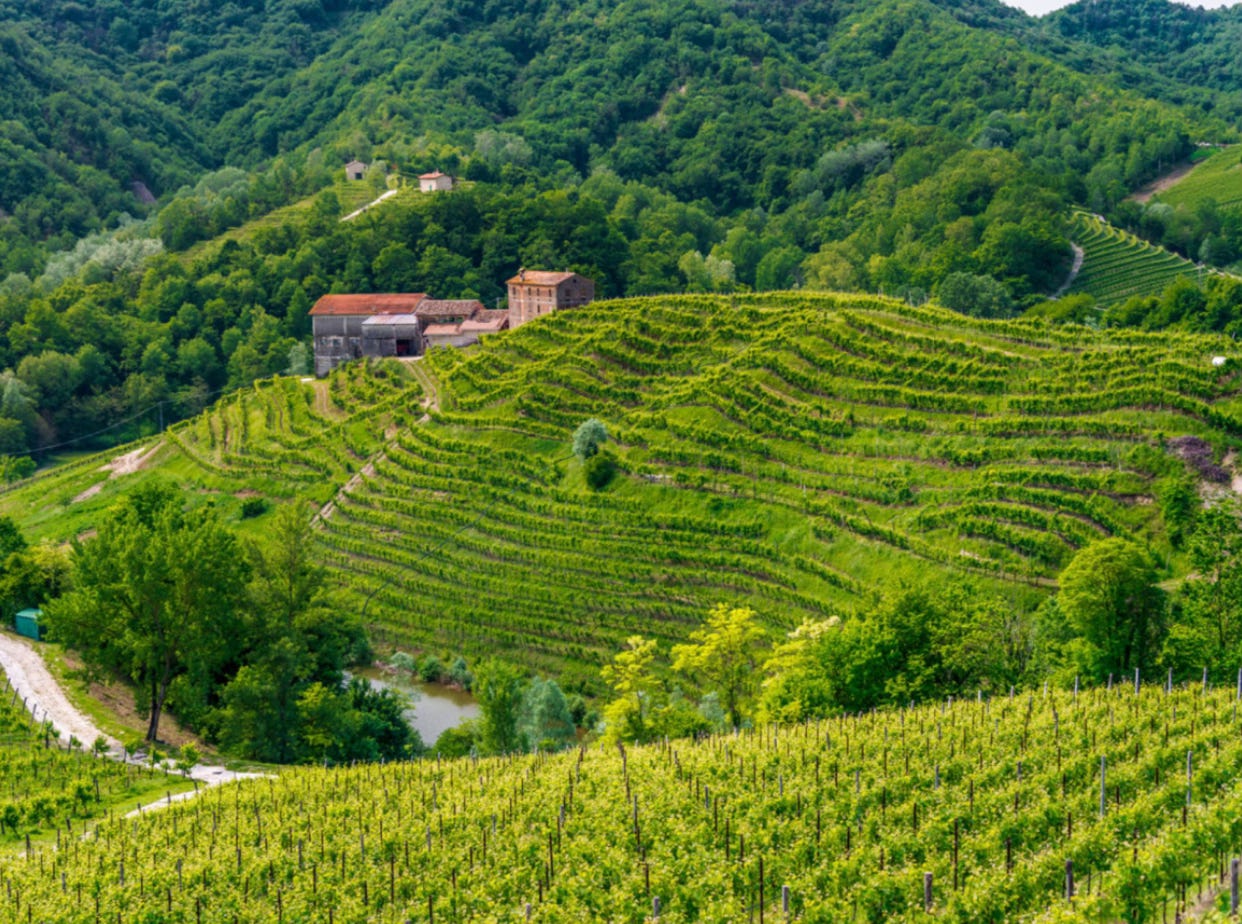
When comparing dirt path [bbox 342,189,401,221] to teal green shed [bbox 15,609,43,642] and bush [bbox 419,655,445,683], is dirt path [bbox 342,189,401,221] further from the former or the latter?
teal green shed [bbox 15,609,43,642]

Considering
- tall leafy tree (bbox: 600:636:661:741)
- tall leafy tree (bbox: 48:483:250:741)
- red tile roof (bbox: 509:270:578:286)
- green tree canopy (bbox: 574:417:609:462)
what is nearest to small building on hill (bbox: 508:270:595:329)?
red tile roof (bbox: 509:270:578:286)

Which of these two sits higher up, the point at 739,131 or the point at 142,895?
the point at 739,131

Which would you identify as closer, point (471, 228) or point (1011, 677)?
point (1011, 677)

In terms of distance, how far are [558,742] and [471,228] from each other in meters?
70.0

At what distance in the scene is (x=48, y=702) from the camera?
140 ft

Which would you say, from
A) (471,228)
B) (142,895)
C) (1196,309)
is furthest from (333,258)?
(142,895)

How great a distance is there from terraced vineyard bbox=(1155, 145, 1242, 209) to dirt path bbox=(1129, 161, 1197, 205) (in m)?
0.78

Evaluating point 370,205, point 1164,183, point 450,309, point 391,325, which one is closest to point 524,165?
point 370,205

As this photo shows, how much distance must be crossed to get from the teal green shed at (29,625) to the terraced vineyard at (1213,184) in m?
84.7

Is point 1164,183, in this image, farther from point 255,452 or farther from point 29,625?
A: point 29,625

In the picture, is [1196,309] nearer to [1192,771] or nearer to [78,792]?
[1192,771]

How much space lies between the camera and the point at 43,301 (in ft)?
359

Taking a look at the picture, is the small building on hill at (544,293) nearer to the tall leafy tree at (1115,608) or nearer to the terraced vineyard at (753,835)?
the tall leafy tree at (1115,608)

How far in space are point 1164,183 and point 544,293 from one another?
65.4m
